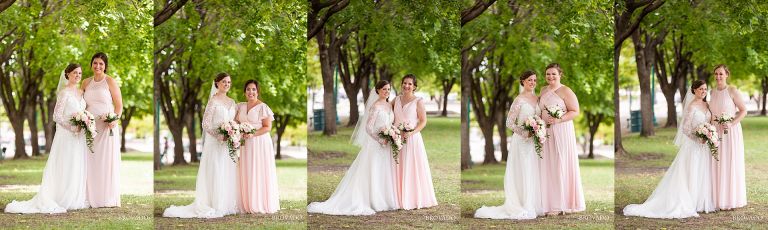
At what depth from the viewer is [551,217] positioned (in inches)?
376

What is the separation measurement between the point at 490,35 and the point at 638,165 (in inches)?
80.9

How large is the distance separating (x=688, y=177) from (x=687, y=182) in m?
0.05

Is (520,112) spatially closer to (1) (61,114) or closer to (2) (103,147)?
(2) (103,147)

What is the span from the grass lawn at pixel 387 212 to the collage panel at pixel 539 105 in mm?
223

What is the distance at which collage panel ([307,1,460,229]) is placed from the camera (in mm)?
9461

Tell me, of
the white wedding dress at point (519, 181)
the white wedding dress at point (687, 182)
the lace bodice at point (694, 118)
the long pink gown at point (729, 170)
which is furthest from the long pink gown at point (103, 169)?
the long pink gown at point (729, 170)

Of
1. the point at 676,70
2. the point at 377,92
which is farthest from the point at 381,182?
the point at 676,70

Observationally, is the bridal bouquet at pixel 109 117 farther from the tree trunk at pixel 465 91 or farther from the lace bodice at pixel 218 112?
the tree trunk at pixel 465 91

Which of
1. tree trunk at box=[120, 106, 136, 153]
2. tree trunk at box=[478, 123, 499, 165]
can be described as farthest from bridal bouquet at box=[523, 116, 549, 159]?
tree trunk at box=[120, 106, 136, 153]

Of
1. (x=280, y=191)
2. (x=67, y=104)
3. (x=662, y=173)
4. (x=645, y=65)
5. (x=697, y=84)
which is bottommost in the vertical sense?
(x=280, y=191)

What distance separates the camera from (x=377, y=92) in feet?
31.2

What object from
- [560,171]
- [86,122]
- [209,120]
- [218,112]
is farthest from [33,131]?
[560,171]

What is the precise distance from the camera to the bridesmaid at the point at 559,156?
9.28 m

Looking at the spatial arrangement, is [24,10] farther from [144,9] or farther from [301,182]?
[301,182]
